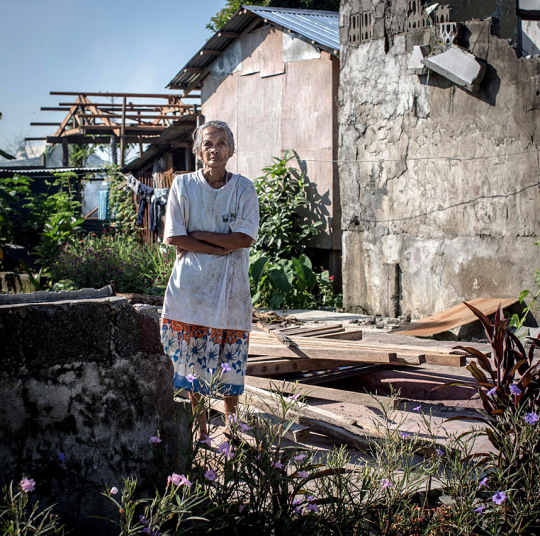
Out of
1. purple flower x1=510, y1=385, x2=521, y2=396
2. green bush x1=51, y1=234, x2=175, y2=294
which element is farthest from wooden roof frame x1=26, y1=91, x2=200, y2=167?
purple flower x1=510, y1=385, x2=521, y2=396

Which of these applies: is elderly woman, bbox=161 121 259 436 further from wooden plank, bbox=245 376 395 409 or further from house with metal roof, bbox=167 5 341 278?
A: house with metal roof, bbox=167 5 341 278

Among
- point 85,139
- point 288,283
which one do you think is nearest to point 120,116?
point 85,139

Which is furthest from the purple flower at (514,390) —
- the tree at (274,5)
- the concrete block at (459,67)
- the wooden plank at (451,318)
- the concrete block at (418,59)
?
the tree at (274,5)

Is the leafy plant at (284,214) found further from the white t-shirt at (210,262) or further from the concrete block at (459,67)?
the white t-shirt at (210,262)

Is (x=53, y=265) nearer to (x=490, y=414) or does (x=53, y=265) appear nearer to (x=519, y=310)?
(x=519, y=310)

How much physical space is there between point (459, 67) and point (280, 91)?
442 cm

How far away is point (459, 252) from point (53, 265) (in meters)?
6.84

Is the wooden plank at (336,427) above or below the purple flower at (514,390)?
below

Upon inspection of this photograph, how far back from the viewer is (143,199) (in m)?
14.4

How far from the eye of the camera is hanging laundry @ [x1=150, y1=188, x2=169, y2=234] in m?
13.1

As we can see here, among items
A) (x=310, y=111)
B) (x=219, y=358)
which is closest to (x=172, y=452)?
(x=219, y=358)

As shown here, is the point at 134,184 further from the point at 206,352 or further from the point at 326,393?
the point at 206,352

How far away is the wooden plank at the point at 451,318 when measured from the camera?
6.32 metres

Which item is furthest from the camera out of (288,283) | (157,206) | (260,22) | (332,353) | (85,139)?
(85,139)
